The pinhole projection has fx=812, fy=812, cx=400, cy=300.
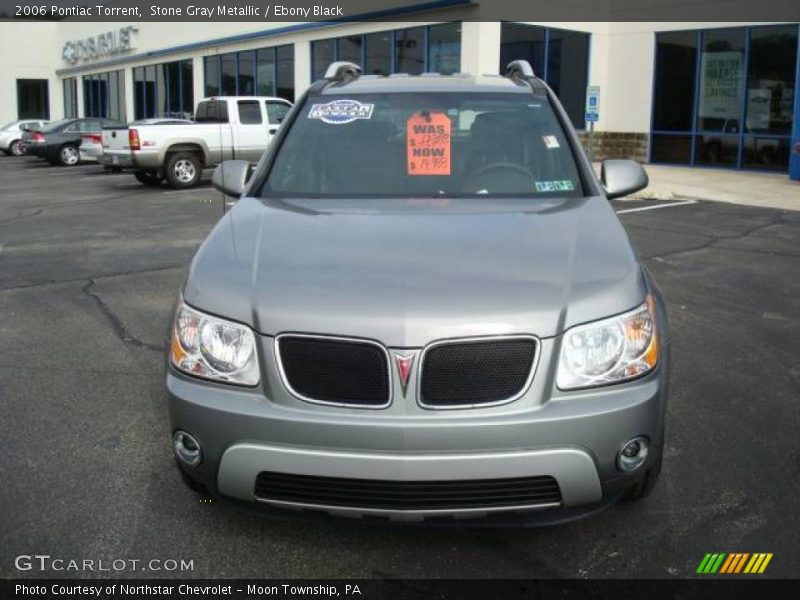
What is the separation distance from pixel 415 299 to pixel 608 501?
99cm

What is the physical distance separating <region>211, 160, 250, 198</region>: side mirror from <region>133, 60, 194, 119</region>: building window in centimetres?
2759

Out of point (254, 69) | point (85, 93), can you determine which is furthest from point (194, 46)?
point (85, 93)

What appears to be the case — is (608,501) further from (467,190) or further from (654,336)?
(467,190)

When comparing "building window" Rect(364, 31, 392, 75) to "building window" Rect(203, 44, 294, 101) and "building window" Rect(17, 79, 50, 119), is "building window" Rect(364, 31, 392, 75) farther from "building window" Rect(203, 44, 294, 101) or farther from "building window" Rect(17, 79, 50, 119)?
"building window" Rect(17, 79, 50, 119)

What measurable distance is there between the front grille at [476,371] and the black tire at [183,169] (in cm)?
1544

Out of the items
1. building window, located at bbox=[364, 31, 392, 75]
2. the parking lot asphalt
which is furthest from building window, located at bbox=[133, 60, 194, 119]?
the parking lot asphalt

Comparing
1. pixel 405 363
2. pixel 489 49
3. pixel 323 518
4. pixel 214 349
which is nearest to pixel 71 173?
pixel 489 49

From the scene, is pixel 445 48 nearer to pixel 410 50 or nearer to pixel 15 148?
pixel 410 50

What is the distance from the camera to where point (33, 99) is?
43844 mm

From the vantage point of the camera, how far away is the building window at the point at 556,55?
66.9ft

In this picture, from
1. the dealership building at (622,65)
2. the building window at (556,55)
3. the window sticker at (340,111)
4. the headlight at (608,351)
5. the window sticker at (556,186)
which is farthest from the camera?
the building window at (556,55)

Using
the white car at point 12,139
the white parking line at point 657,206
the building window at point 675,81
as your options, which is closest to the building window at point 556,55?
A: the building window at point 675,81

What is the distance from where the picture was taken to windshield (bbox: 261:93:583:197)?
3941 millimetres

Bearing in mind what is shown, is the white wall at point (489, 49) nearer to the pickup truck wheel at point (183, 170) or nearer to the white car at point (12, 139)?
the white car at point (12, 139)
